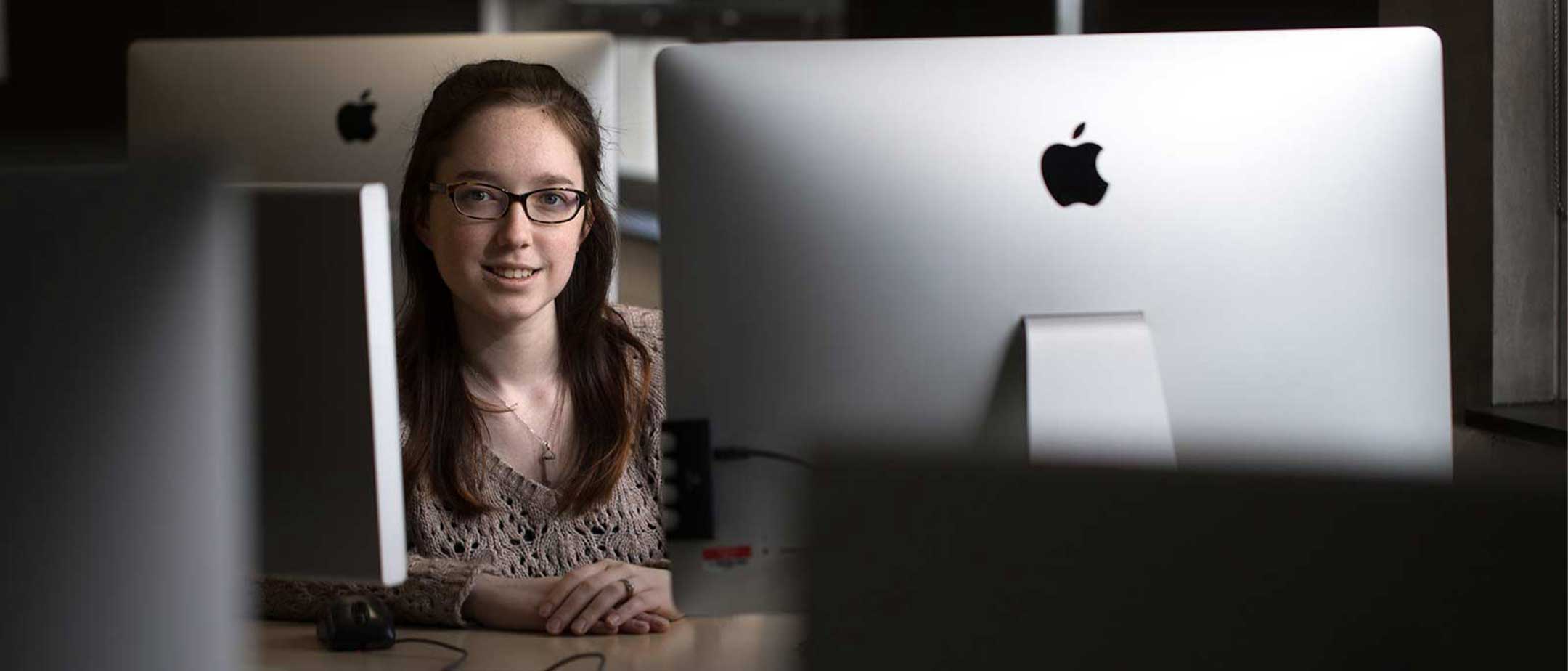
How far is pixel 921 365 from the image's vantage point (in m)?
1.04

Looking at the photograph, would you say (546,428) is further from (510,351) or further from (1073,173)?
(1073,173)

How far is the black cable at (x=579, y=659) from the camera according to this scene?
1.23 m

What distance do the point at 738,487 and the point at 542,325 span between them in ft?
2.37

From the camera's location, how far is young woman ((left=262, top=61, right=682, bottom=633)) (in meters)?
1.60

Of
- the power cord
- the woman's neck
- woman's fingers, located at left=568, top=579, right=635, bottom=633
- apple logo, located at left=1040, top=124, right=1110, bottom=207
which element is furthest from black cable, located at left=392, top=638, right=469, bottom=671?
apple logo, located at left=1040, top=124, right=1110, bottom=207

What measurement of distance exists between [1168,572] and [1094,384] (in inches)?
21.6

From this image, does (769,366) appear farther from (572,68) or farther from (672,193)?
(572,68)

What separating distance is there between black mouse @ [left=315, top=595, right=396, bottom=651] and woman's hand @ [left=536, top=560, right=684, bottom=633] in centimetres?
14

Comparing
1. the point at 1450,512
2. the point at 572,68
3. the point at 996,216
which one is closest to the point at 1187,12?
the point at 572,68

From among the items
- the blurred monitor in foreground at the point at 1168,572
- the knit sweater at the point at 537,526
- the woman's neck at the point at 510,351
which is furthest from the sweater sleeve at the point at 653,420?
the blurred monitor in foreground at the point at 1168,572

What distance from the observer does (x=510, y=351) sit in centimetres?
171

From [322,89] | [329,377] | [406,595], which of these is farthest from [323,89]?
[329,377]

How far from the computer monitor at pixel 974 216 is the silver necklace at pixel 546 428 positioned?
0.65m

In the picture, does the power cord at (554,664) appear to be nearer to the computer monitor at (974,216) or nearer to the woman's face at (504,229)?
the computer monitor at (974,216)
